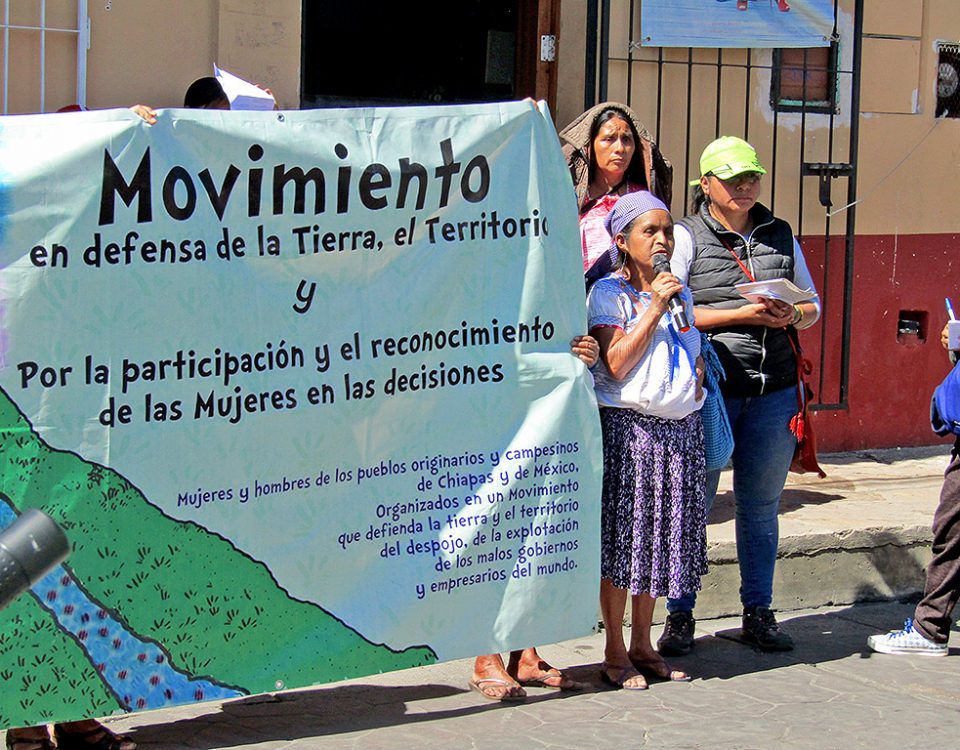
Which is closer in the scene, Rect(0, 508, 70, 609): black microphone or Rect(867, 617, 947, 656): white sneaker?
Rect(0, 508, 70, 609): black microphone

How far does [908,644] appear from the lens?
5520mm

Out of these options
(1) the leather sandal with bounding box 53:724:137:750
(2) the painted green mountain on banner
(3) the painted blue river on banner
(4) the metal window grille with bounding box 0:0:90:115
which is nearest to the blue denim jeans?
(2) the painted green mountain on banner

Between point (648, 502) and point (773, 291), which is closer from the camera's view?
point (648, 502)

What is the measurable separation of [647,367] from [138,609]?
71.4 inches

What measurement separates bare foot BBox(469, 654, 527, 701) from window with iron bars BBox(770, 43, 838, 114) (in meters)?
4.07

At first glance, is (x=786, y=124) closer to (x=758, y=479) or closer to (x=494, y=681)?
(x=758, y=479)

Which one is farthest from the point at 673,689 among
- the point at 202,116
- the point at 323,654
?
the point at 202,116

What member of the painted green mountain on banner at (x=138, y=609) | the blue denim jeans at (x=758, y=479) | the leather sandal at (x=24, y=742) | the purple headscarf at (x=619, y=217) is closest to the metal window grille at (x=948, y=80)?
the blue denim jeans at (x=758, y=479)

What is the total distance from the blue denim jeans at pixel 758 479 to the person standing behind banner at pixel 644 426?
1.32ft

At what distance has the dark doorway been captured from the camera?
7.13 metres

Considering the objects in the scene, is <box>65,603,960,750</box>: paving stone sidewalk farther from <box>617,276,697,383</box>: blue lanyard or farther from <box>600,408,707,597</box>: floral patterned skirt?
<box>617,276,697,383</box>: blue lanyard

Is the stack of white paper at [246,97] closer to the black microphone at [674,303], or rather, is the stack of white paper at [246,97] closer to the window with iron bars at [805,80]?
the black microphone at [674,303]

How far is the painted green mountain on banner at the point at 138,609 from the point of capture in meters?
4.02

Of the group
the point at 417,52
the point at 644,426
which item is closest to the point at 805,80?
the point at 417,52
